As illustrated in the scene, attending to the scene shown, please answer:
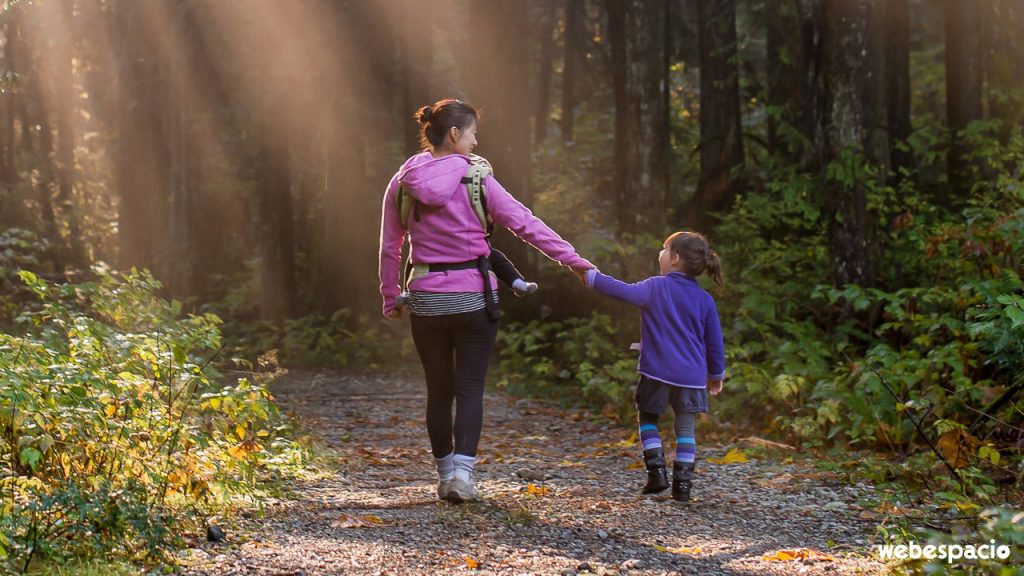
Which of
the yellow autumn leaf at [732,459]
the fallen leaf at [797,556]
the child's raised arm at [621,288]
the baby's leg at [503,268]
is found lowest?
the yellow autumn leaf at [732,459]

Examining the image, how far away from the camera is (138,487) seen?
16.8 ft

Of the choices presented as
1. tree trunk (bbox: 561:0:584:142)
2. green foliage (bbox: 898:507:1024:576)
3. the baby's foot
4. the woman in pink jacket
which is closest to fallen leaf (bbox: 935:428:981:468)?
green foliage (bbox: 898:507:1024:576)

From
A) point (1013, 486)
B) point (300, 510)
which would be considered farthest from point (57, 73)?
point (1013, 486)

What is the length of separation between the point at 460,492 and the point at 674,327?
1.68 meters

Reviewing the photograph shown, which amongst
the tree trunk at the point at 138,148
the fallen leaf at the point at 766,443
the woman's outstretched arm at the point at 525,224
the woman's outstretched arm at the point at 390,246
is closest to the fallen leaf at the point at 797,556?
the woman's outstretched arm at the point at 525,224

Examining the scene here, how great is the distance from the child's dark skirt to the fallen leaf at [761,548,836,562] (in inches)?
62.4

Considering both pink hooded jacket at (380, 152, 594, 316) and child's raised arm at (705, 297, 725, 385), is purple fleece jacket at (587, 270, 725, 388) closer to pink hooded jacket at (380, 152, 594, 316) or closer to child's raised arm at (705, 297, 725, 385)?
child's raised arm at (705, 297, 725, 385)

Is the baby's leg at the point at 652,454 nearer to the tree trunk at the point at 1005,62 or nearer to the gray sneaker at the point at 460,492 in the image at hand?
the gray sneaker at the point at 460,492

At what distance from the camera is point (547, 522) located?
20.4ft

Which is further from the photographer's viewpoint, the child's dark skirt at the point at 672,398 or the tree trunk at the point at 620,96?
the tree trunk at the point at 620,96

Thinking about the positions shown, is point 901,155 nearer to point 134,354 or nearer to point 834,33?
point 834,33

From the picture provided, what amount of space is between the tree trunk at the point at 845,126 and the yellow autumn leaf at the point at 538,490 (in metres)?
6.00

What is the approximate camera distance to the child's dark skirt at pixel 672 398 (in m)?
7.00

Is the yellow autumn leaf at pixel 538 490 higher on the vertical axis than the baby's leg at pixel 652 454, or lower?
lower
